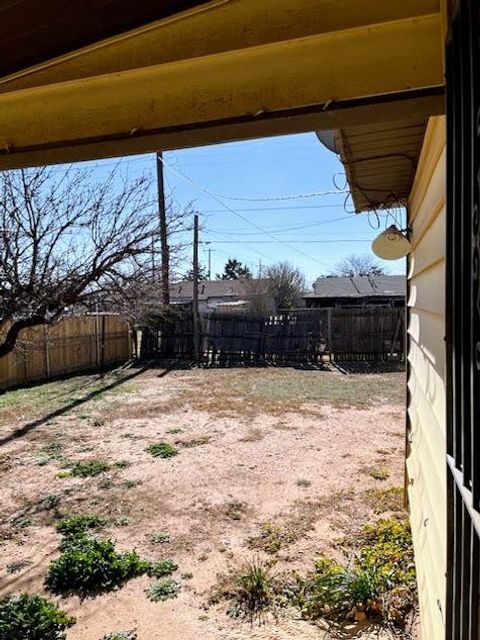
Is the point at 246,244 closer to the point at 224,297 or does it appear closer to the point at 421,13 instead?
the point at 224,297

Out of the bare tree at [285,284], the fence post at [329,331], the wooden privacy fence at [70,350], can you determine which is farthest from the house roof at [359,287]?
the wooden privacy fence at [70,350]

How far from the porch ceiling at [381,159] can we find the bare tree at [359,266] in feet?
107

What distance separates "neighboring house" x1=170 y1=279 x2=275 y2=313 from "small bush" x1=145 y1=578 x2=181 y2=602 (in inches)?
693

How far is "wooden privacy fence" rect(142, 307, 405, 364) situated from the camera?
12562mm

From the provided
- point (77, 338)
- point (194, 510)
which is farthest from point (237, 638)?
point (77, 338)

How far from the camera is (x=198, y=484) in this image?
4445 mm

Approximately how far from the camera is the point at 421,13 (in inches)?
39.7

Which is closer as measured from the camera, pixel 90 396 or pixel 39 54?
pixel 39 54

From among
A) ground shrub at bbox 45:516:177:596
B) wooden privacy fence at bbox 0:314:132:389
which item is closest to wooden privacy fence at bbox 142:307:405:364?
wooden privacy fence at bbox 0:314:132:389

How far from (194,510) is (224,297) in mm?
29552

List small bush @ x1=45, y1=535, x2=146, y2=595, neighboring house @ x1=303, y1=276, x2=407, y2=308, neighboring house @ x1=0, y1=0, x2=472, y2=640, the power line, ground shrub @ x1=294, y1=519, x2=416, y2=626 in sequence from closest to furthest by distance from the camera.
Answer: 1. neighboring house @ x1=0, y1=0, x2=472, y2=640
2. ground shrub @ x1=294, y1=519, x2=416, y2=626
3. small bush @ x1=45, y1=535, x2=146, y2=595
4. the power line
5. neighboring house @ x1=303, y1=276, x2=407, y2=308

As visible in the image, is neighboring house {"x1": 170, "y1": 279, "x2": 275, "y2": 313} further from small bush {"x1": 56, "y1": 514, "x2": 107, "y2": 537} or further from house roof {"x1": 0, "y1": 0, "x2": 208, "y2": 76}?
house roof {"x1": 0, "y1": 0, "x2": 208, "y2": 76}

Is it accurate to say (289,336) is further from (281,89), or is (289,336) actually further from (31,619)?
(281,89)

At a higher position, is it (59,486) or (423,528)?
(423,528)
